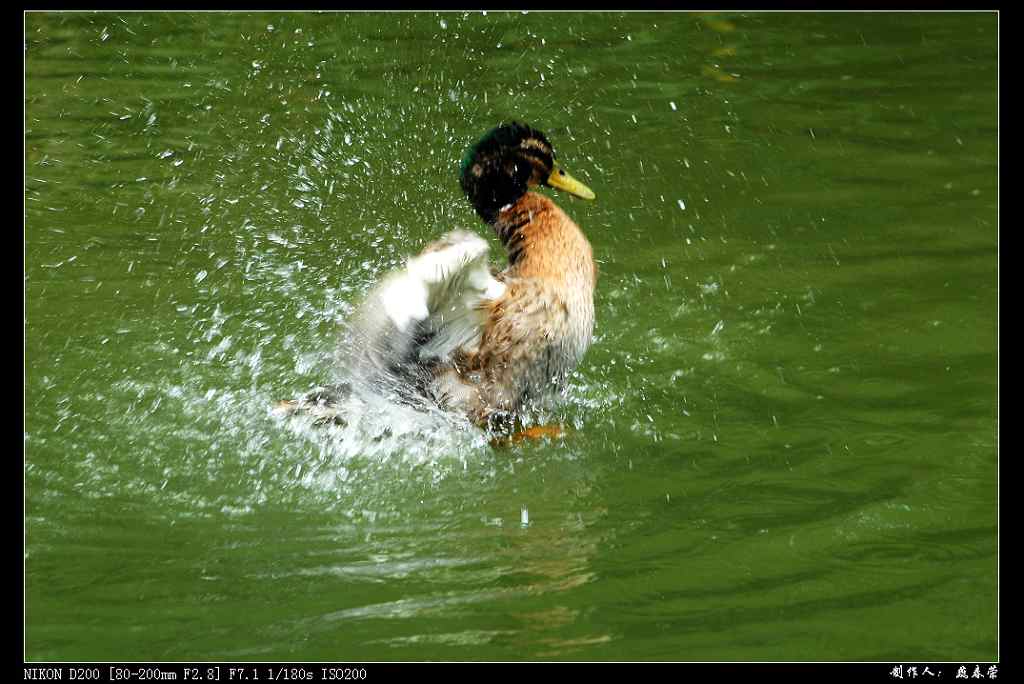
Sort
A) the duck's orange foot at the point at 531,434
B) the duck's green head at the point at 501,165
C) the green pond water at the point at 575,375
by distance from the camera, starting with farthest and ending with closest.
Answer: the duck's green head at the point at 501,165 → the duck's orange foot at the point at 531,434 → the green pond water at the point at 575,375

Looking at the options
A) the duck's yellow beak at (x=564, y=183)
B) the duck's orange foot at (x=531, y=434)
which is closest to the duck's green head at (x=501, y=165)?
the duck's yellow beak at (x=564, y=183)

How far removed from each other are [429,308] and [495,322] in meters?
0.42

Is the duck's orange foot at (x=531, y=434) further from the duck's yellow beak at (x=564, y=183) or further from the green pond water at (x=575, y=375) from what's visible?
the duck's yellow beak at (x=564, y=183)

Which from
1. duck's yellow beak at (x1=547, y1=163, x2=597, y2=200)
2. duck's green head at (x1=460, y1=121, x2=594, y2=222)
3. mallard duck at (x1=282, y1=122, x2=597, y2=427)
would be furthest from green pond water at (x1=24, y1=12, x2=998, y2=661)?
duck's green head at (x1=460, y1=121, x2=594, y2=222)

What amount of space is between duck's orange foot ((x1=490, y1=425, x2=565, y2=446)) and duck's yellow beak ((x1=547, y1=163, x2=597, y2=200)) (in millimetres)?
1227

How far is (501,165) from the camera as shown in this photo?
19.7 feet

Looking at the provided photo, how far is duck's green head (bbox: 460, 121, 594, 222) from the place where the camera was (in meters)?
5.99

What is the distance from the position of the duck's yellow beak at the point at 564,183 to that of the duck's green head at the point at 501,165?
109 mm

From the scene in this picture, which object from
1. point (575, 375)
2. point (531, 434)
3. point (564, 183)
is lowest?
point (531, 434)

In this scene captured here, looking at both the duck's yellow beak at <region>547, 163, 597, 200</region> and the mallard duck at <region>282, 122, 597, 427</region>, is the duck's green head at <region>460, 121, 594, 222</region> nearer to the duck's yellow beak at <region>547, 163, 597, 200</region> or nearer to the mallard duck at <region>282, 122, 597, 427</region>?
the mallard duck at <region>282, 122, 597, 427</region>

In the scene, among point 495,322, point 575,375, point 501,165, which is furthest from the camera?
point 575,375

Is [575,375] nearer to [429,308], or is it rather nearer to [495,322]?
[495,322]

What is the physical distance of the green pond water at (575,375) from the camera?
427 centimetres

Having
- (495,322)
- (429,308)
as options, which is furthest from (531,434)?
(429,308)
